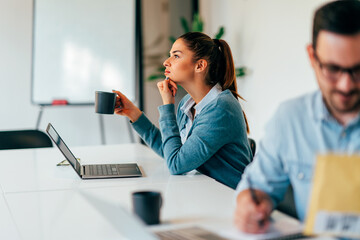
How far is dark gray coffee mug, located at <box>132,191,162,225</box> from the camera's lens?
998 millimetres

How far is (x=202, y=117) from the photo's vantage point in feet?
5.84

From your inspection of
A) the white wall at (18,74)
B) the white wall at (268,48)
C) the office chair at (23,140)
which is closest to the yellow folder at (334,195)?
the office chair at (23,140)

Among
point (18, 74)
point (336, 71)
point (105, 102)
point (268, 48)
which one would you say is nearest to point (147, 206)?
point (336, 71)

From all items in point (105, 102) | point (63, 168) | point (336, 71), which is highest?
point (336, 71)

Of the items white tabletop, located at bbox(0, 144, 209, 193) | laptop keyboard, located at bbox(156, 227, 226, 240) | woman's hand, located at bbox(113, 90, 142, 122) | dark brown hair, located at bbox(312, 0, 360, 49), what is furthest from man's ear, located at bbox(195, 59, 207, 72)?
laptop keyboard, located at bbox(156, 227, 226, 240)

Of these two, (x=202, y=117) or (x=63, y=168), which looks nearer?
(x=202, y=117)

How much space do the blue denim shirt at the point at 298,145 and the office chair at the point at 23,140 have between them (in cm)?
A: 183

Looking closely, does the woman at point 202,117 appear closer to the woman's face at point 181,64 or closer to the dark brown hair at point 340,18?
the woman's face at point 181,64

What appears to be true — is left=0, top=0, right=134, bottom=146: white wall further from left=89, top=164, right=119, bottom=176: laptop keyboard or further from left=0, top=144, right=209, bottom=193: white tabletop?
left=89, top=164, right=119, bottom=176: laptop keyboard

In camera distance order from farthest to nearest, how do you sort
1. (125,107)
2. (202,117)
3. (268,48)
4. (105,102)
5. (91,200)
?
(268,48)
(125,107)
(105,102)
(202,117)
(91,200)

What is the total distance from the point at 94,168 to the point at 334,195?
1.23m

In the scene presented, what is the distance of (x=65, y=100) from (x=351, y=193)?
3570mm

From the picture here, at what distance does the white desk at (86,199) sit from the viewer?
108cm

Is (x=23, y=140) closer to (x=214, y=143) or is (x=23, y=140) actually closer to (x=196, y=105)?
(x=196, y=105)
